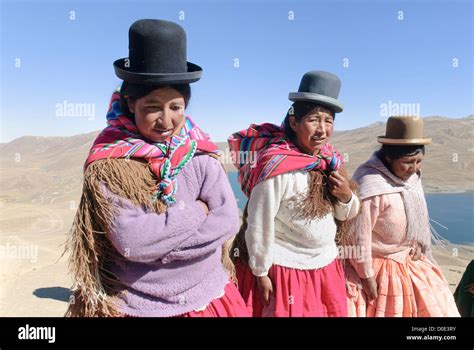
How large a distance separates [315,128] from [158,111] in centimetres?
95

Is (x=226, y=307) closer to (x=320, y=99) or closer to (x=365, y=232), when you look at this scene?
(x=365, y=232)

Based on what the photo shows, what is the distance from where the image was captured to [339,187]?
2.27 metres

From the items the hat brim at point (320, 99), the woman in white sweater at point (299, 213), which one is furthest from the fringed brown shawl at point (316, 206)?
the hat brim at point (320, 99)

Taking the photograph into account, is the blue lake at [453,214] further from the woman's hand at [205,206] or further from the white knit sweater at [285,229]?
the woman's hand at [205,206]

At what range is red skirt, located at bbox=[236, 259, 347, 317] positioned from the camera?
222 centimetres

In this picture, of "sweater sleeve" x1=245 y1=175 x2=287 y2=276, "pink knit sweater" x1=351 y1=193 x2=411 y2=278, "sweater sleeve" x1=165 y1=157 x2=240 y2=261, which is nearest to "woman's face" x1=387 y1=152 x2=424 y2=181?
"pink knit sweater" x1=351 y1=193 x2=411 y2=278

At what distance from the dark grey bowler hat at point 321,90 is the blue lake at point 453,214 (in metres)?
8.83

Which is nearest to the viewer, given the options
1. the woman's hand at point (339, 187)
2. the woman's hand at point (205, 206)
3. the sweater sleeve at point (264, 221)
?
the woman's hand at point (205, 206)

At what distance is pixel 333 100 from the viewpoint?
222 cm

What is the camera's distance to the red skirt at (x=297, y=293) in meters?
2.22

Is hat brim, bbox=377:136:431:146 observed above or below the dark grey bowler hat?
below

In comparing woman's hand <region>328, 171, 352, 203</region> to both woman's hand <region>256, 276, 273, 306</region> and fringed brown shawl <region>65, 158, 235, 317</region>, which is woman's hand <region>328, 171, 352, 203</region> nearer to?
woman's hand <region>256, 276, 273, 306</region>
